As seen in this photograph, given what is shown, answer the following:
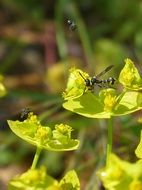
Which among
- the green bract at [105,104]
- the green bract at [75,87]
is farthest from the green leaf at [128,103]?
the green bract at [75,87]

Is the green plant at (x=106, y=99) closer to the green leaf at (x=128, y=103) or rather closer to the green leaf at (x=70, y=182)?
the green leaf at (x=128, y=103)

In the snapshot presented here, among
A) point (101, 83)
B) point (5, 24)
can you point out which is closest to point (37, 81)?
point (5, 24)

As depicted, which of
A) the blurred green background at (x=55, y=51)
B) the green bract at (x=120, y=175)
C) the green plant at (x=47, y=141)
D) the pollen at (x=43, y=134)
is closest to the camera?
the green bract at (x=120, y=175)

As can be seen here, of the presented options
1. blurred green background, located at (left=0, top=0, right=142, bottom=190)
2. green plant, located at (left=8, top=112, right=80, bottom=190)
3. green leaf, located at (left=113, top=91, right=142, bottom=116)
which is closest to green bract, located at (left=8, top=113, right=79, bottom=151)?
green plant, located at (left=8, top=112, right=80, bottom=190)

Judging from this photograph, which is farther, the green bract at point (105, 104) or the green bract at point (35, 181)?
the green bract at point (105, 104)

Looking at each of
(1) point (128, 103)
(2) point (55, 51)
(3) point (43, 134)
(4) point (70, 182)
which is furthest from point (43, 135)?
(2) point (55, 51)

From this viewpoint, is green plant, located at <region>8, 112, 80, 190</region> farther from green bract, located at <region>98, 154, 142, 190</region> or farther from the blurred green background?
the blurred green background
